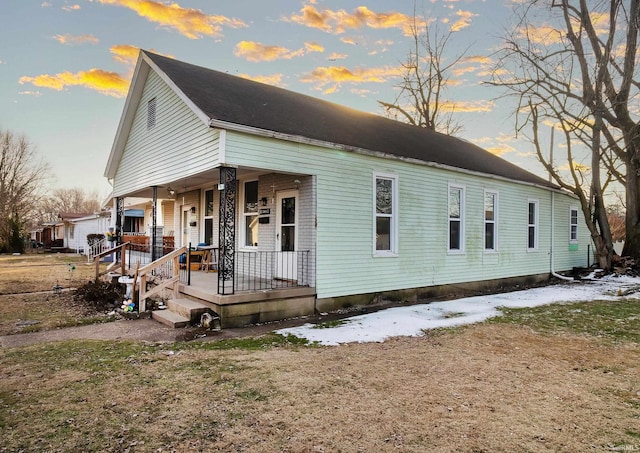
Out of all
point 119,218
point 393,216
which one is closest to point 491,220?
point 393,216

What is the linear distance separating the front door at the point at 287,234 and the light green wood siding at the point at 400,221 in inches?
35.1

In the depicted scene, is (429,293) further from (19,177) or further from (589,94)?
(19,177)

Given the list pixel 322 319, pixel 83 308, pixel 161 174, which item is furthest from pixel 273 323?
pixel 161 174

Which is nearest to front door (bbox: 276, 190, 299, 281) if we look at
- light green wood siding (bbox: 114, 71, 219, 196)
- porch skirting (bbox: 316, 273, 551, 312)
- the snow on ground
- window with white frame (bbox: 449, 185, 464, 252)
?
porch skirting (bbox: 316, 273, 551, 312)

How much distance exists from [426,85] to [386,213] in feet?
67.8

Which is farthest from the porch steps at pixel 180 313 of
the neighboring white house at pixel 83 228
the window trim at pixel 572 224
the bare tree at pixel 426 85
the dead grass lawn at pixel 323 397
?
the neighboring white house at pixel 83 228

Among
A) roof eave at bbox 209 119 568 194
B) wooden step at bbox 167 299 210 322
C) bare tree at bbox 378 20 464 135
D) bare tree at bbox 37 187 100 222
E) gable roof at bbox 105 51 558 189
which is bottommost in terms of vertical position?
A: wooden step at bbox 167 299 210 322

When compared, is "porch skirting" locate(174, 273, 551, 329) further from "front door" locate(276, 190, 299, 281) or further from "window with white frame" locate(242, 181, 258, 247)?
"window with white frame" locate(242, 181, 258, 247)

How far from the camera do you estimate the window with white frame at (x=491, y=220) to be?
13.1 metres

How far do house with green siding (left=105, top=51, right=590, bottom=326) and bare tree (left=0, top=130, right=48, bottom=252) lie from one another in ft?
94.3

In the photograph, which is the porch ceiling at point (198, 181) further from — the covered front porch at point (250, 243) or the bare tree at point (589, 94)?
the bare tree at point (589, 94)

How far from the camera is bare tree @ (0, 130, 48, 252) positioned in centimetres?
3528

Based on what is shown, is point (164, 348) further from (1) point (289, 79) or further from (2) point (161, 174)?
(1) point (289, 79)

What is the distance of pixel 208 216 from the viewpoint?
12766mm
